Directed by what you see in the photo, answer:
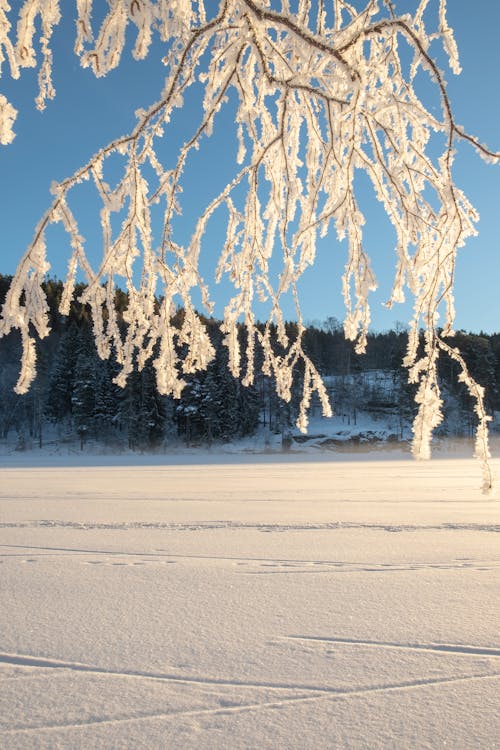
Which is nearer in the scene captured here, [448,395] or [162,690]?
[162,690]

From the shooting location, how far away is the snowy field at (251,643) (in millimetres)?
1253

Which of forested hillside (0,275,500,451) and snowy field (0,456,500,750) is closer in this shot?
snowy field (0,456,500,750)

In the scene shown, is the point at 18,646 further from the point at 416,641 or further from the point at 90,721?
the point at 416,641

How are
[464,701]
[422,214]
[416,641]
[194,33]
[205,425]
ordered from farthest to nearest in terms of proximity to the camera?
1. [205,425]
2. [416,641]
3. [422,214]
4. [464,701]
5. [194,33]

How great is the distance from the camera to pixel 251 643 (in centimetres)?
175

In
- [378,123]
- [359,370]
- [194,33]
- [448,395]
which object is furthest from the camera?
[359,370]

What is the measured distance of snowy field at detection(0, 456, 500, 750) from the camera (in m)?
1.25

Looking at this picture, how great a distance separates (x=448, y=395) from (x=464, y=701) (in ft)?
151

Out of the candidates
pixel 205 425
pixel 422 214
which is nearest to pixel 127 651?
pixel 422 214

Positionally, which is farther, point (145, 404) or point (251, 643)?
point (145, 404)

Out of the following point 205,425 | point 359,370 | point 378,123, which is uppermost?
point 359,370

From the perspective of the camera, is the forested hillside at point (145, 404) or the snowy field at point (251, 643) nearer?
the snowy field at point (251, 643)

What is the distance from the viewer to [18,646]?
175 cm

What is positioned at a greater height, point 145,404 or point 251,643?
point 145,404
